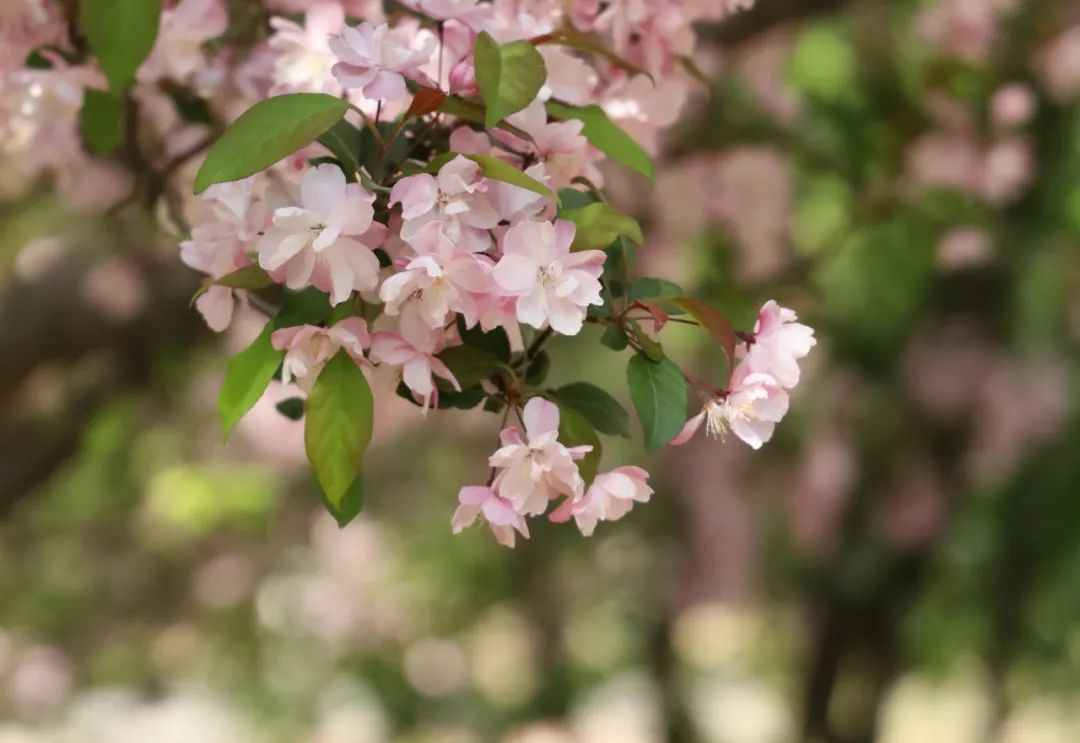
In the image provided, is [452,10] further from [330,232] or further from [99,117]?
[99,117]

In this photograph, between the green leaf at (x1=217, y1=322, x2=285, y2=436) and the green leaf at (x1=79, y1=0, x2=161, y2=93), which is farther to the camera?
the green leaf at (x1=79, y1=0, x2=161, y2=93)

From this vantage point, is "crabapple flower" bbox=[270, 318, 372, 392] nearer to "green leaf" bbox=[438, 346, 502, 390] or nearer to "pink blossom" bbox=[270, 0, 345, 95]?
"green leaf" bbox=[438, 346, 502, 390]

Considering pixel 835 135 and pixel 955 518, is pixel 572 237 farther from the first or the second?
pixel 955 518

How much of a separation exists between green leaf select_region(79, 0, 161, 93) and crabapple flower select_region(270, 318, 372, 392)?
0.81 feet

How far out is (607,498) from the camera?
529 millimetres

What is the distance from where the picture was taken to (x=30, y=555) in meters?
3.20

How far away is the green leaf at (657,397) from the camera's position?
50 centimetres

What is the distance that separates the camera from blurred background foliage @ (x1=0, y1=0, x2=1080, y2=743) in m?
1.69

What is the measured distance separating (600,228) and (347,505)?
19 cm

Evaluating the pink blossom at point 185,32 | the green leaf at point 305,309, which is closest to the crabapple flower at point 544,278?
the green leaf at point 305,309

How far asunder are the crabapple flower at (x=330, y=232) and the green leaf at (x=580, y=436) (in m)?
0.12

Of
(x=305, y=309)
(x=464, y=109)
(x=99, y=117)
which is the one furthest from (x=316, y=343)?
(x=99, y=117)

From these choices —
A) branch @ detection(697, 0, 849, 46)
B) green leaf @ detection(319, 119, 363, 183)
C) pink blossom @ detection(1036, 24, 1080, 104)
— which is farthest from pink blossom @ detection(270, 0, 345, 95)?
pink blossom @ detection(1036, 24, 1080, 104)

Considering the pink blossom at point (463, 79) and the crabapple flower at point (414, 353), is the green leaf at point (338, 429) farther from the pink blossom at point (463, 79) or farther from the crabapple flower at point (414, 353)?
the pink blossom at point (463, 79)
